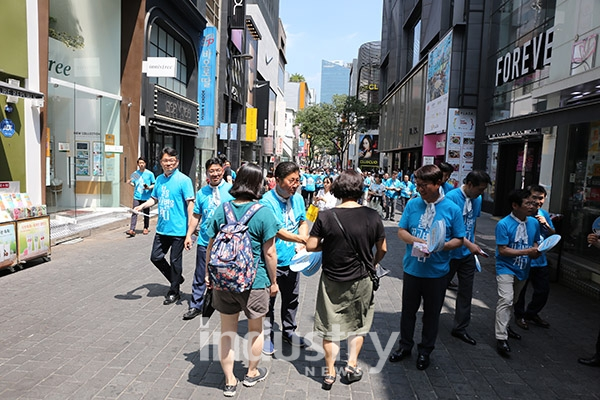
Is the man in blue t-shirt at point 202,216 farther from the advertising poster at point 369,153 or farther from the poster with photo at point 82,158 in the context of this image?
the advertising poster at point 369,153

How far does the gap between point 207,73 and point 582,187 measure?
1812cm

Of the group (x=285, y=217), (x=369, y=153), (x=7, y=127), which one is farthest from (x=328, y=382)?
(x=369, y=153)

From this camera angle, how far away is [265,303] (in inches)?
131

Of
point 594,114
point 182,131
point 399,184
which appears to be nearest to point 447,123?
point 399,184

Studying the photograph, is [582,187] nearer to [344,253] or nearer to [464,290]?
[464,290]

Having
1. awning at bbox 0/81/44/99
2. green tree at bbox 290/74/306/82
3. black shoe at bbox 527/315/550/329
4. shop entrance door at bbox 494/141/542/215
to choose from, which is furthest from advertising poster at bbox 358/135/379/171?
green tree at bbox 290/74/306/82

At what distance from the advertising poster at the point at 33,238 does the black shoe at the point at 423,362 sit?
6385 millimetres

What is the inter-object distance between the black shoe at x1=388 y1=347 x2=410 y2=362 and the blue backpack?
5.82 ft

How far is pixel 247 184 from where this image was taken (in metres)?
3.31

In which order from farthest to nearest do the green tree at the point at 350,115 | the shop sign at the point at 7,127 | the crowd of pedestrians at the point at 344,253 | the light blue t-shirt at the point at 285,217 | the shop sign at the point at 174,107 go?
the green tree at the point at 350,115
the shop sign at the point at 174,107
the shop sign at the point at 7,127
the light blue t-shirt at the point at 285,217
the crowd of pedestrians at the point at 344,253

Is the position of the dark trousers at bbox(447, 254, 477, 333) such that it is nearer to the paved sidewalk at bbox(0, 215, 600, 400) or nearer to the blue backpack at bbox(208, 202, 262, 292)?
the paved sidewalk at bbox(0, 215, 600, 400)

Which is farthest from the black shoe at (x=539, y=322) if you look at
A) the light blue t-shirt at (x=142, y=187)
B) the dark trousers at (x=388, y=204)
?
the dark trousers at (x=388, y=204)

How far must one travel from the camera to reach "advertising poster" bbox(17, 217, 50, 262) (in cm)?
702

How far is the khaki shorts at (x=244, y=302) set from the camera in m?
3.22
